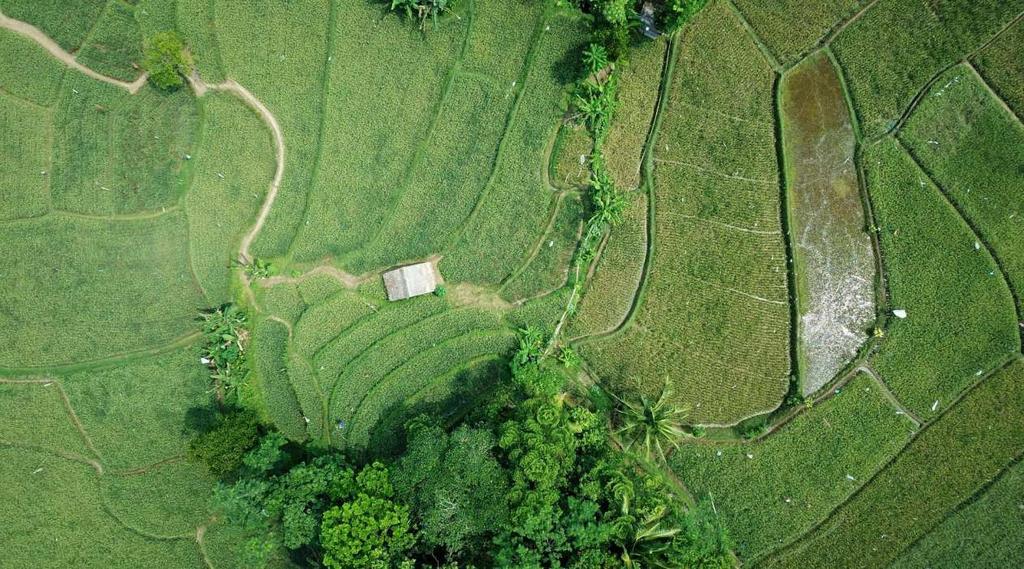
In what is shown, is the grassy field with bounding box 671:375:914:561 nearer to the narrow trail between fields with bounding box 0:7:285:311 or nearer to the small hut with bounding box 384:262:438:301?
the small hut with bounding box 384:262:438:301

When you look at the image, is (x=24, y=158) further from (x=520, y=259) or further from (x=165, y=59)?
(x=520, y=259)

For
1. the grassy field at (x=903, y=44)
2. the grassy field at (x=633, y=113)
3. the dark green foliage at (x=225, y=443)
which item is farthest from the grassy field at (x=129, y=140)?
the grassy field at (x=903, y=44)

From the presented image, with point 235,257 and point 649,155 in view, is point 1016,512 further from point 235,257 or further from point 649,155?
point 235,257

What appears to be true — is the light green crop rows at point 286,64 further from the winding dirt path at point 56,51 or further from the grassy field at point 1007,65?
the grassy field at point 1007,65

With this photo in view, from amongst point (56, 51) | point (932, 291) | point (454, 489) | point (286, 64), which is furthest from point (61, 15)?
point (932, 291)

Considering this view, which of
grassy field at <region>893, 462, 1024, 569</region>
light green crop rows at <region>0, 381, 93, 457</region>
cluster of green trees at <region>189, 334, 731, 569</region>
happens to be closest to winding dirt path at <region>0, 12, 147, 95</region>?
light green crop rows at <region>0, 381, 93, 457</region>
